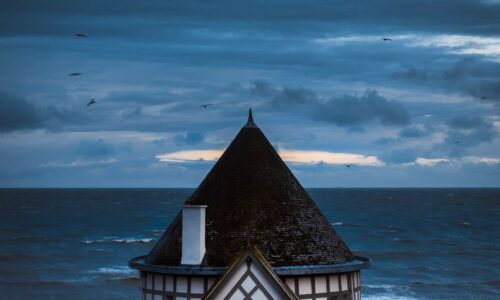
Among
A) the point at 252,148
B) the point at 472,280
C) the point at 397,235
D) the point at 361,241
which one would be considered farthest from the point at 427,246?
the point at 252,148

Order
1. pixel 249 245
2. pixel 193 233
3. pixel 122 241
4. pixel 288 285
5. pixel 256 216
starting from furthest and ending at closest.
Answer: pixel 122 241 → pixel 256 216 → pixel 193 233 → pixel 288 285 → pixel 249 245

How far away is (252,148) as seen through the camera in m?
21.3

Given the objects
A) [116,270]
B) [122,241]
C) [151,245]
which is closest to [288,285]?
[116,270]

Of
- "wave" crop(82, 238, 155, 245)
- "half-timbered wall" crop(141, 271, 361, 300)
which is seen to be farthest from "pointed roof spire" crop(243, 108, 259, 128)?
"wave" crop(82, 238, 155, 245)

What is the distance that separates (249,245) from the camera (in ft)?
58.2

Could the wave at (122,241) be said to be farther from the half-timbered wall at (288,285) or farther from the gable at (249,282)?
the gable at (249,282)

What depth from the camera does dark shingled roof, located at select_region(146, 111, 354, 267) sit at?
19391mm

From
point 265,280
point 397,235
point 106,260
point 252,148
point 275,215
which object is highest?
point 397,235

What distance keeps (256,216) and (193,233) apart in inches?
65.4

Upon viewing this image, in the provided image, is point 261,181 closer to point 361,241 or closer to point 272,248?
point 272,248

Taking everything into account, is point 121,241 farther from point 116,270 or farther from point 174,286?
point 174,286

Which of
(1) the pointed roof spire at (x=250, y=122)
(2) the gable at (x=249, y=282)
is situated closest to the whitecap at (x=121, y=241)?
(1) the pointed roof spire at (x=250, y=122)

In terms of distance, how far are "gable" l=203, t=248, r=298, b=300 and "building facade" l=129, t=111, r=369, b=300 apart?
0.07 ft

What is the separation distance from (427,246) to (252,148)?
76.7m
